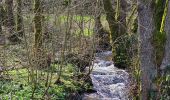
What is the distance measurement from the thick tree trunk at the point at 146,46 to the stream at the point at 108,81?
2137 millimetres

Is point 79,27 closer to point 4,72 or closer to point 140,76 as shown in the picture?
point 4,72

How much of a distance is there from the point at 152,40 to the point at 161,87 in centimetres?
147

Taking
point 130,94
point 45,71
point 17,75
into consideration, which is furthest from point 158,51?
point 17,75

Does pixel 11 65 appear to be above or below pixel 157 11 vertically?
below

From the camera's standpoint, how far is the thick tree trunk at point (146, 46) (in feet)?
37.2

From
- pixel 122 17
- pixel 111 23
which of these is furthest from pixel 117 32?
pixel 122 17

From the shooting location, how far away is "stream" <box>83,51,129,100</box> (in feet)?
49.1

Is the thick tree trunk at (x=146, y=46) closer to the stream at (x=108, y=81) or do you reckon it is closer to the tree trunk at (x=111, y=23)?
the stream at (x=108, y=81)

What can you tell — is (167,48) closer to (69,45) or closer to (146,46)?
(146,46)

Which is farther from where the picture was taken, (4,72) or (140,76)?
(4,72)

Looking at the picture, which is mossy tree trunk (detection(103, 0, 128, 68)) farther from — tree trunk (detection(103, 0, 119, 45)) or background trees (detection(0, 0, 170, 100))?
background trees (detection(0, 0, 170, 100))

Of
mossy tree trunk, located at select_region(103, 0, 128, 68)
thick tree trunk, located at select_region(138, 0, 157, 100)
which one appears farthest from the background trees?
mossy tree trunk, located at select_region(103, 0, 128, 68)

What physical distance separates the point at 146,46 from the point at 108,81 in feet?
20.0

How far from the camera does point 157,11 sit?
1377 cm
